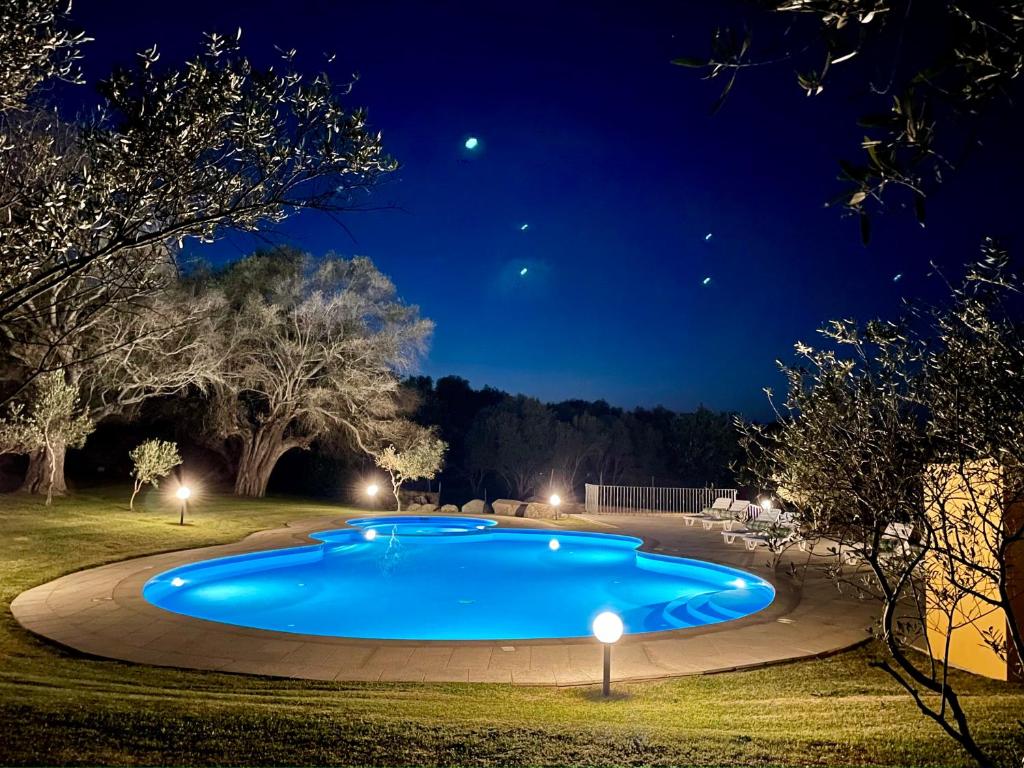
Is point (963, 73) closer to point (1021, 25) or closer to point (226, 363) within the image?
point (1021, 25)

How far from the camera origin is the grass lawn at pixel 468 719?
401 centimetres

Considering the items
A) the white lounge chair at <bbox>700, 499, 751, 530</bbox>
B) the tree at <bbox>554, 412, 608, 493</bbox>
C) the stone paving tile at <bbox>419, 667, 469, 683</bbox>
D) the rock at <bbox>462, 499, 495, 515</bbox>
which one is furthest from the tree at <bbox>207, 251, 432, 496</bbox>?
the stone paving tile at <bbox>419, 667, 469, 683</bbox>

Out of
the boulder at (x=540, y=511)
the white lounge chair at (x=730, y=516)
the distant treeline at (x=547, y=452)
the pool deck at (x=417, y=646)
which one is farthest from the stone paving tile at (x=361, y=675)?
the distant treeline at (x=547, y=452)

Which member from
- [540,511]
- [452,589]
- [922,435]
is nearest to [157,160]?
[922,435]

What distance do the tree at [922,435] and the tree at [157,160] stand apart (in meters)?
4.20

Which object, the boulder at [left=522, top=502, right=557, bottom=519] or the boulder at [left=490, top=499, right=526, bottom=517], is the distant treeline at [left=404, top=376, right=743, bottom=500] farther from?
the boulder at [left=522, top=502, right=557, bottom=519]

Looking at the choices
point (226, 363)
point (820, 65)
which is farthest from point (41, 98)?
point (226, 363)

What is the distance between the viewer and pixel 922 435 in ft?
13.3

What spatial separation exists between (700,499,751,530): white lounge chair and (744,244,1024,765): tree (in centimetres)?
1588

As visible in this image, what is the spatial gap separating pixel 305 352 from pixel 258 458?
5503 millimetres

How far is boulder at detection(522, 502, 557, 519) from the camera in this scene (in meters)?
23.3

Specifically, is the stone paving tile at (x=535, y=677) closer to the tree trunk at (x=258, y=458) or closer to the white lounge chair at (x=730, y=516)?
the white lounge chair at (x=730, y=516)

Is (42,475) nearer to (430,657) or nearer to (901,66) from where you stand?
(430,657)

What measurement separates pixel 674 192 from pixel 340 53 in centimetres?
2838
